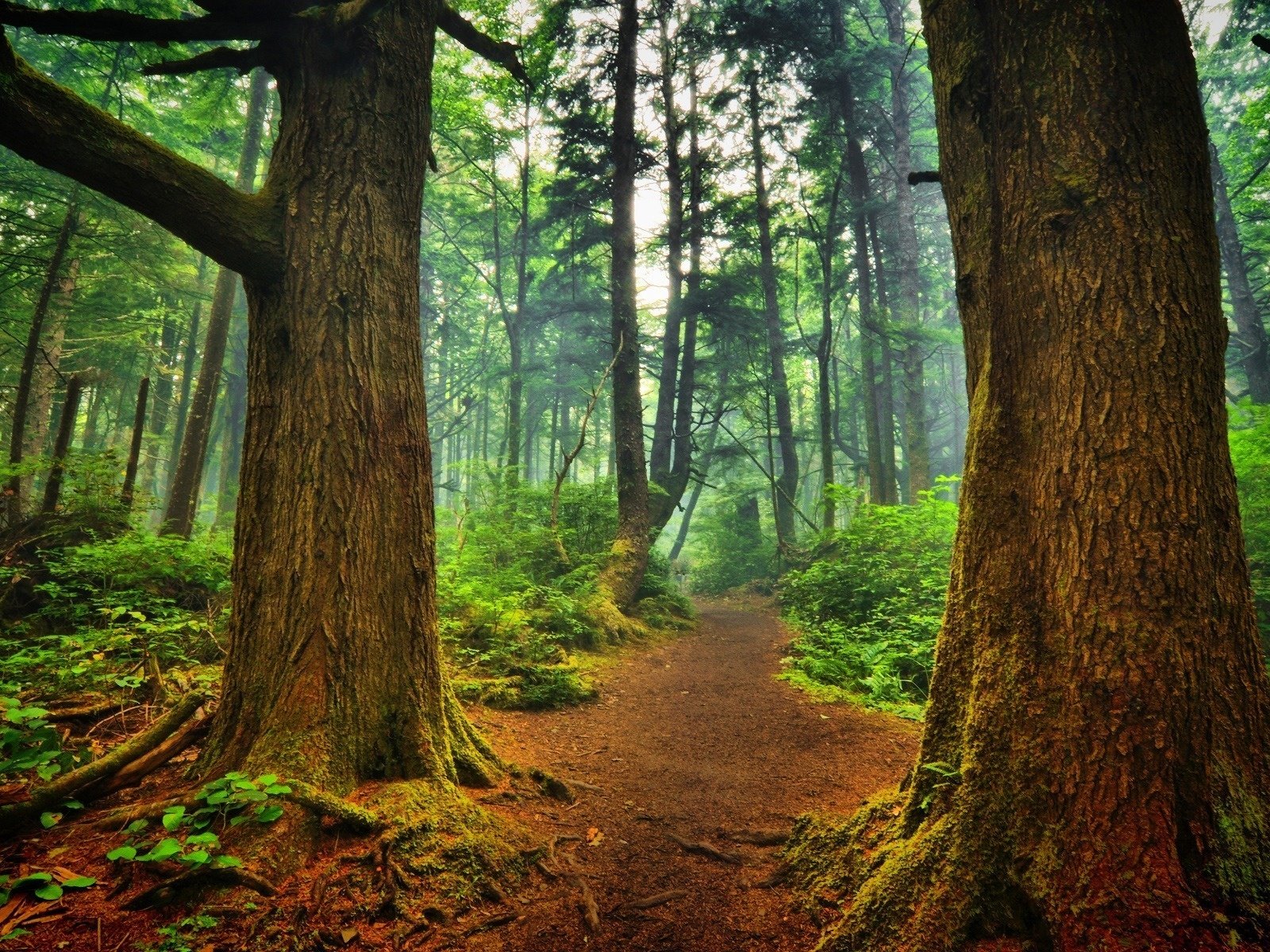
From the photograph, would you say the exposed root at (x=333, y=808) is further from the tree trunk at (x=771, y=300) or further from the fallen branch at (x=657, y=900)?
the tree trunk at (x=771, y=300)

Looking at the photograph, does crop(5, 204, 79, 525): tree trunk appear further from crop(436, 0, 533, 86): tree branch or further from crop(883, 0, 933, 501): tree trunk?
crop(883, 0, 933, 501): tree trunk

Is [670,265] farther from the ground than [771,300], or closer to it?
farther from the ground

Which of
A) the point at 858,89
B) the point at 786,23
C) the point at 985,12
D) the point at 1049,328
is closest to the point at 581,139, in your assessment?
the point at 786,23

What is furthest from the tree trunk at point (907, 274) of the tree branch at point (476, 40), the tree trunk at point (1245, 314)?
the tree branch at point (476, 40)

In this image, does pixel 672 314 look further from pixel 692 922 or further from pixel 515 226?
pixel 692 922

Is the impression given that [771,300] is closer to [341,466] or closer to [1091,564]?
[341,466]

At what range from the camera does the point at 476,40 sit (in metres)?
4.71

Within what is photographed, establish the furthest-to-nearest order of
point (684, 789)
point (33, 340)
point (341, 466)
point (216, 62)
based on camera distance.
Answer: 1. point (33, 340)
2. point (684, 789)
3. point (216, 62)
4. point (341, 466)

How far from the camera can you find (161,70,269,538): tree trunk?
11070mm

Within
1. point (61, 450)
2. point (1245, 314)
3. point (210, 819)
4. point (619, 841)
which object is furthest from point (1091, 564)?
point (1245, 314)

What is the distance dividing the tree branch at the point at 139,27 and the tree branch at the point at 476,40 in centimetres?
137

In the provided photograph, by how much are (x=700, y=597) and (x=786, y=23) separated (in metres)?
17.4

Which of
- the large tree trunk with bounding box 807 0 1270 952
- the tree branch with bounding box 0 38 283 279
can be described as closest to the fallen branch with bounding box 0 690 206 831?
the tree branch with bounding box 0 38 283 279

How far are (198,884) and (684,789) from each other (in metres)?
2.93
